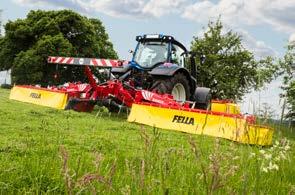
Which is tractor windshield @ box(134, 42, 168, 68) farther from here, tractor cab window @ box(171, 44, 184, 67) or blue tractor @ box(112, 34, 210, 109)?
tractor cab window @ box(171, 44, 184, 67)

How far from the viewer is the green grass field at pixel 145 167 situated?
1.83 meters

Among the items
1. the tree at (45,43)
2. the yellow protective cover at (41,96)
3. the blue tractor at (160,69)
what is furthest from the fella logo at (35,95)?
the tree at (45,43)

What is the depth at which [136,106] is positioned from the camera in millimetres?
11109

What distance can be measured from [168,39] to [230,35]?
83.3ft

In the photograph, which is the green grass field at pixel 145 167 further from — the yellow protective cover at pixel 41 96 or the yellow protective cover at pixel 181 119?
the yellow protective cover at pixel 41 96

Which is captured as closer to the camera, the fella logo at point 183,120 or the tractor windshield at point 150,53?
the fella logo at point 183,120

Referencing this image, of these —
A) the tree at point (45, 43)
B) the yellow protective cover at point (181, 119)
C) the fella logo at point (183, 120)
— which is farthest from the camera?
the tree at point (45, 43)

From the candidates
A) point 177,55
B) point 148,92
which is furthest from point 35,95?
point 177,55

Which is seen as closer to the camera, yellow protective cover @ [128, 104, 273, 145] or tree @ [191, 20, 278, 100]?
yellow protective cover @ [128, 104, 273, 145]

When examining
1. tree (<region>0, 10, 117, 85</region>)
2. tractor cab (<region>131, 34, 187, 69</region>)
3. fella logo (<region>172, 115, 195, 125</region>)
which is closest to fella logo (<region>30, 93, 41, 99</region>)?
tractor cab (<region>131, 34, 187, 69</region>)

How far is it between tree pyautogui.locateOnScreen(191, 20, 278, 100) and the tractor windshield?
1988 cm

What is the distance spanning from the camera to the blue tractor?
12.5 meters

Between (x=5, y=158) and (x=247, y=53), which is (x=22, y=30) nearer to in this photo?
(x=247, y=53)

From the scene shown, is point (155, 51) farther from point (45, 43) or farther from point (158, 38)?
point (45, 43)
